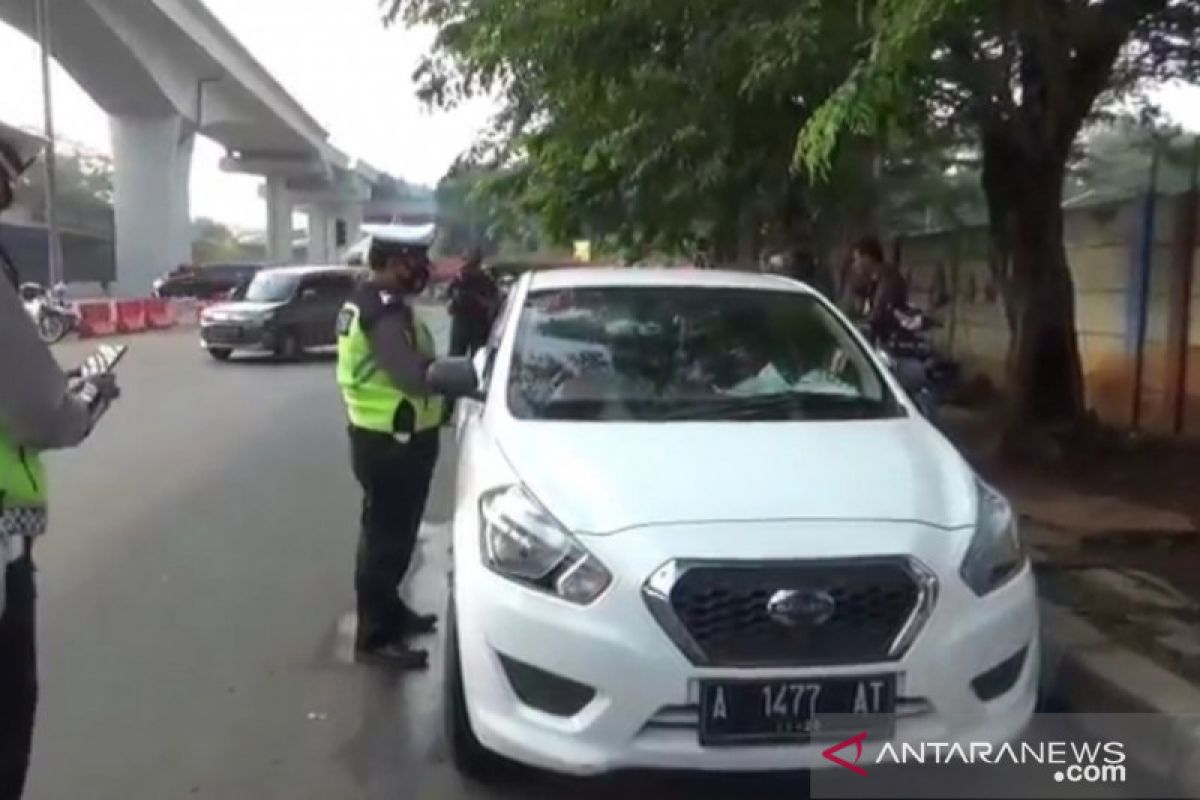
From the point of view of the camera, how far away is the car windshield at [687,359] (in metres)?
5.00

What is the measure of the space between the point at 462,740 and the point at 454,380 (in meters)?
1.37

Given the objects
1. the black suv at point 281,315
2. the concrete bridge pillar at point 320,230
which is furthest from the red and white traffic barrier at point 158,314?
the concrete bridge pillar at point 320,230

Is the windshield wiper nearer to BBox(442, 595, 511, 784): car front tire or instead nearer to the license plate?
BBox(442, 595, 511, 784): car front tire

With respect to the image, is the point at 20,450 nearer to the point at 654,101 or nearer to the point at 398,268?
the point at 398,268

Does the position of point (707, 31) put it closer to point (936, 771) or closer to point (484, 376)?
point (484, 376)

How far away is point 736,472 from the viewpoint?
13.9 feet

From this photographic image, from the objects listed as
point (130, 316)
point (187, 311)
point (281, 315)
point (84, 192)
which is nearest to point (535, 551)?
point (281, 315)

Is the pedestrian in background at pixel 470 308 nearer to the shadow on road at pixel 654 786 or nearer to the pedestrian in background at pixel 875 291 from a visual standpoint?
the pedestrian in background at pixel 875 291

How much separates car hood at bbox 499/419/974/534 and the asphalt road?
919 millimetres

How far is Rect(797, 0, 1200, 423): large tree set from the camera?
275 inches

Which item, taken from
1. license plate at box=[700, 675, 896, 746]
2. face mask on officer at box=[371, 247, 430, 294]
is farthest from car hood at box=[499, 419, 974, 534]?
face mask on officer at box=[371, 247, 430, 294]

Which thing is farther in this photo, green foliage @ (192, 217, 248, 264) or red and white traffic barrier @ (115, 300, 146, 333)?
green foliage @ (192, 217, 248, 264)

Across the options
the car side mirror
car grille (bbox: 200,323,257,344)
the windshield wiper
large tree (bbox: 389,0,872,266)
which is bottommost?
car grille (bbox: 200,323,257,344)

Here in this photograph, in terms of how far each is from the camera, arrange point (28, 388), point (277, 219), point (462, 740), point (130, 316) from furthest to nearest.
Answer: point (277, 219) → point (130, 316) → point (462, 740) → point (28, 388)
